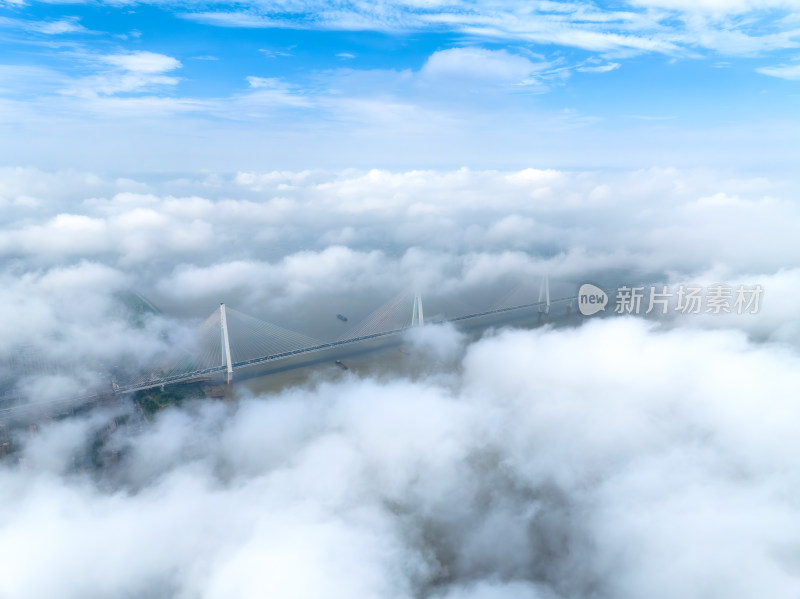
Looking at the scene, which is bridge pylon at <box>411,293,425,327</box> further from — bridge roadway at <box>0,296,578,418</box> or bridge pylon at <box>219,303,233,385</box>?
bridge pylon at <box>219,303,233,385</box>

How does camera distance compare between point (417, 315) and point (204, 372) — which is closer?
point (204, 372)

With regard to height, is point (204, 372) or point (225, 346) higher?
point (225, 346)

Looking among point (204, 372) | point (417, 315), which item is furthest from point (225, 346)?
point (417, 315)

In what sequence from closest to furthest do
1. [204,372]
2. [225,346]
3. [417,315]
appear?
[204,372] < [225,346] < [417,315]

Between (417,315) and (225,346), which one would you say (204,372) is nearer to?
(225,346)

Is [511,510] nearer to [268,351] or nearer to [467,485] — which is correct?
[467,485]

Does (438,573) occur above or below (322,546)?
below

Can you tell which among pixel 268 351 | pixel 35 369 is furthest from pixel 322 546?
pixel 35 369

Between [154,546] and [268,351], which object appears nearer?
[154,546]
